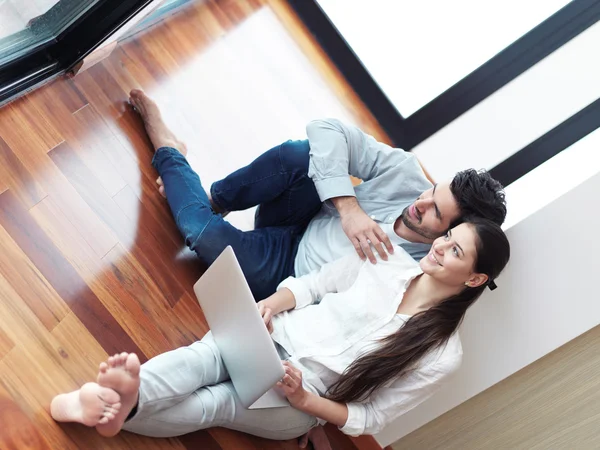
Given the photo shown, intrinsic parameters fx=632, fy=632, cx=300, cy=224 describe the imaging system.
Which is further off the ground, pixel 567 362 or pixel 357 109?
pixel 357 109

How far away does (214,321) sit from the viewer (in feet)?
4.58

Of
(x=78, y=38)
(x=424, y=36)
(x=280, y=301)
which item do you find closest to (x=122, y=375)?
(x=280, y=301)

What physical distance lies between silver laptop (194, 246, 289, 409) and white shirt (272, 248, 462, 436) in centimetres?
12

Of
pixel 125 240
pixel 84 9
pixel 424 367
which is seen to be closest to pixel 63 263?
pixel 125 240

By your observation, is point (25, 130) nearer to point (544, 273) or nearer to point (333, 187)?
point (333, 187)

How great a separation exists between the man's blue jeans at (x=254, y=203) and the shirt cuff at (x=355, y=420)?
1.31ft

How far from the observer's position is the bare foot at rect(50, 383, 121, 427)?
1.13 meters

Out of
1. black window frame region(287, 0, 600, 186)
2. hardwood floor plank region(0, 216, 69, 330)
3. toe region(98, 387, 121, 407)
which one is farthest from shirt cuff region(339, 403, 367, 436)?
black window frame region(287, 0, 600, 186)

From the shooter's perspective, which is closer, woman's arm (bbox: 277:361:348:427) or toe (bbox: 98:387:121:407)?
toe (bbox: 98:387:121:407)

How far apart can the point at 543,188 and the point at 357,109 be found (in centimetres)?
92

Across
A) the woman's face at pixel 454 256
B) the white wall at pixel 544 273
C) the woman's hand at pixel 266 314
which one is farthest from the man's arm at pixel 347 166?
the white wall at pixel 544 273

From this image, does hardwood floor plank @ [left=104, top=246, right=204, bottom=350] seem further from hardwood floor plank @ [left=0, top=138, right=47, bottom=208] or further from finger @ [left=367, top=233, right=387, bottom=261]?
finger @ [left=367, top=233, right=387, bottom=261]

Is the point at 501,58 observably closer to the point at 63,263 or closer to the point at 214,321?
the point at 214,321

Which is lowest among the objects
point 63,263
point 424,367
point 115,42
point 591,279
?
point 591,279
